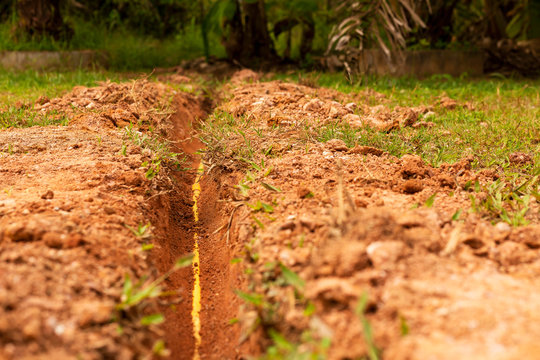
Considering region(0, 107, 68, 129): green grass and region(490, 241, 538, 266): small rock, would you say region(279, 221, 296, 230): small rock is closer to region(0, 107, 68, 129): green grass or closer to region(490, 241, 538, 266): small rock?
region(490, 241, 538, 266): small rock

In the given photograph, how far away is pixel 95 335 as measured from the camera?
1343 millimetres

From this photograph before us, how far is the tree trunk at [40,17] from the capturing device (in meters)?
6.88

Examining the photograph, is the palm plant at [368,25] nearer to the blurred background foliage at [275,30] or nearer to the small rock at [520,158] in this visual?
Answer: the blurred background foliage at [275,30]

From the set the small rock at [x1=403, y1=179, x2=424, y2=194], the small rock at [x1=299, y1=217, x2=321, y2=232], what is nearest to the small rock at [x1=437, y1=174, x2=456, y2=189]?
the small rock at [x1=403, y1=179, x2=424, y2=194]

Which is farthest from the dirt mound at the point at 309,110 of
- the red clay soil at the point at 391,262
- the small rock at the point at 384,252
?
the small rock at the point at 384,252

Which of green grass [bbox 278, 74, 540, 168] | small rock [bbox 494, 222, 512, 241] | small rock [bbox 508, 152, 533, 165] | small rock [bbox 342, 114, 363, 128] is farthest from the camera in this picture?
small rock [bbox 342, 114, 363, 128]

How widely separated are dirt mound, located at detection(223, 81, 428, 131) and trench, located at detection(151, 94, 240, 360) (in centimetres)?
73

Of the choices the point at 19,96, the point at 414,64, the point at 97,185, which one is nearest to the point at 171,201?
the point at 97,185

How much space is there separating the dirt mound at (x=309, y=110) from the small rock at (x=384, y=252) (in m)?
1.83

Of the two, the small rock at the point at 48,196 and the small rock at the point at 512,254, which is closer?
the small rock at the point at 512,254

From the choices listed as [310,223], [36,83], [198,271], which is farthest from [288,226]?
[36,83]

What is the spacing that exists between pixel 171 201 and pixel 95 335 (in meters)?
1.58

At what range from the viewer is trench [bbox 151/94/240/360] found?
185 cm

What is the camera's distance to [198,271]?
2385mm
